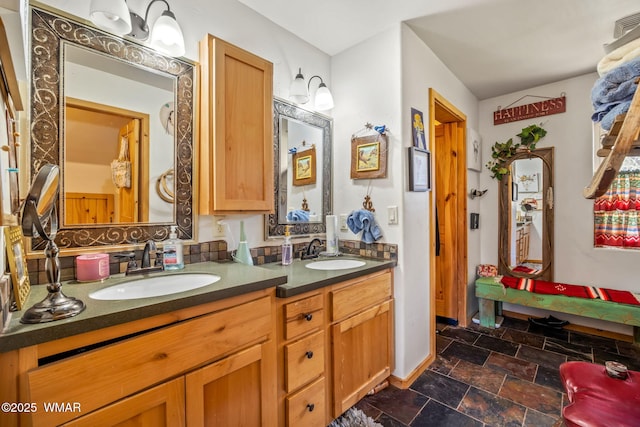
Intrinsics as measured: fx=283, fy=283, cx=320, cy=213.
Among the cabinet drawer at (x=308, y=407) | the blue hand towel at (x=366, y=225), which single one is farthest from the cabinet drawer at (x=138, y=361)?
the blue hand towel at (x=366, y=225)

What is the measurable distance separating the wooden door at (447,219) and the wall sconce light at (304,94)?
151 cm

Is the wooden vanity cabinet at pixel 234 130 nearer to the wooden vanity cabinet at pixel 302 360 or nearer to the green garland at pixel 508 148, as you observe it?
the wooden vanity cabinet at pixel 302 360

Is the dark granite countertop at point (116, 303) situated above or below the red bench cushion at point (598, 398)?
above

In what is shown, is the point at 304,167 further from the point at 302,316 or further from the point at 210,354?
the point at 210,354

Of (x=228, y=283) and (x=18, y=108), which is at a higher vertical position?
(x=18, y=108)

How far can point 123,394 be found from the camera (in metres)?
0.82

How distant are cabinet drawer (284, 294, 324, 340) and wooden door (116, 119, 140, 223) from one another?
861mm

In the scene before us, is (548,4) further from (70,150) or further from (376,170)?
(70,150)

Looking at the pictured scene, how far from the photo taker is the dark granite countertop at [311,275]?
1.31m

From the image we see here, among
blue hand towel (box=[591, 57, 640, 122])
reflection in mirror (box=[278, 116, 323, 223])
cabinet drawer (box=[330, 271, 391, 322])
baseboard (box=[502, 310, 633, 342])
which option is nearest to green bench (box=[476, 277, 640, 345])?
baseboard (box=[502, 310, 633, 342])

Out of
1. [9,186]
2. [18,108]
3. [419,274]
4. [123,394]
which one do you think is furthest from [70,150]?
[419,274]

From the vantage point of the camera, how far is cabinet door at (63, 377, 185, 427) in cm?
78

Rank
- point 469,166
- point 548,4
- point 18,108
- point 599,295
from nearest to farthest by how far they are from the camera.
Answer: point 18,108, point 548,4, point 599,295, point 469,166

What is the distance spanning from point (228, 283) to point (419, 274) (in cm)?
148
